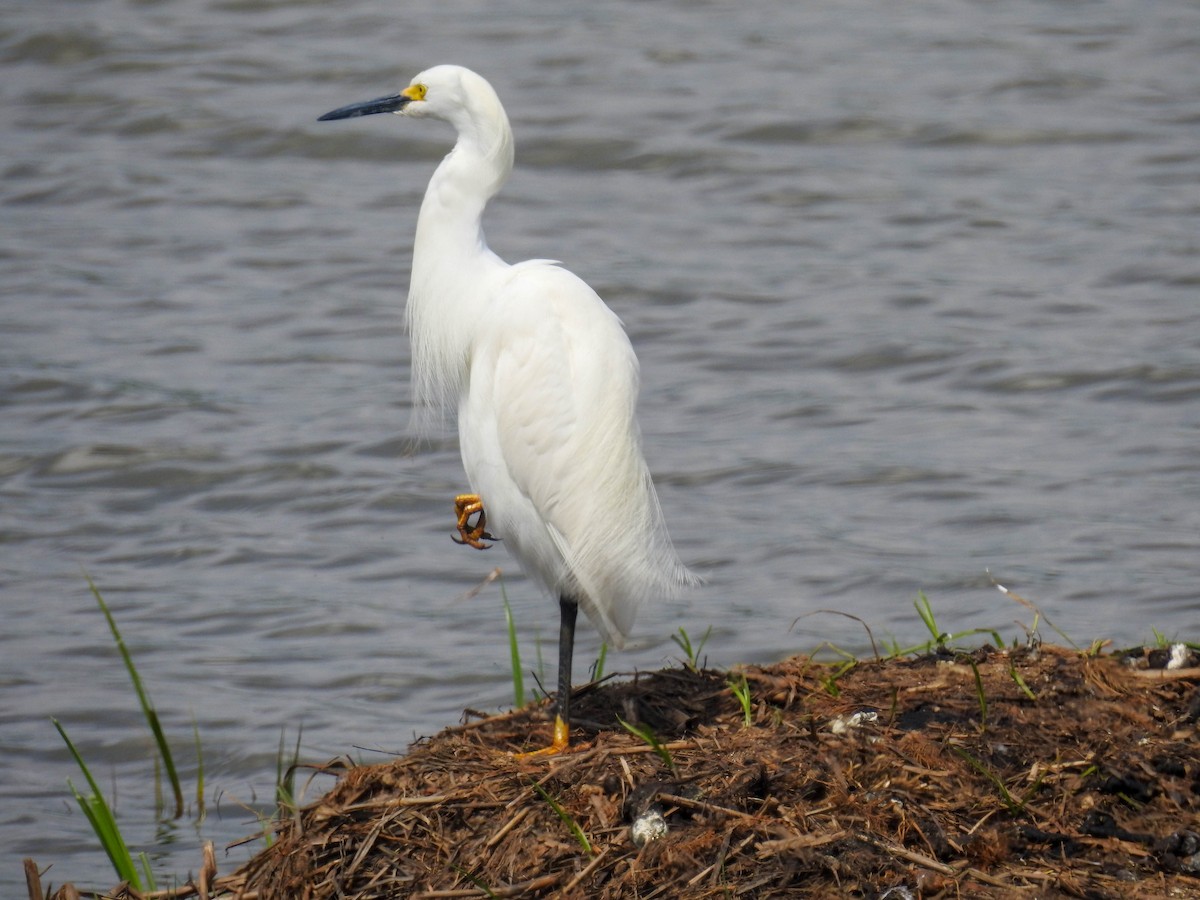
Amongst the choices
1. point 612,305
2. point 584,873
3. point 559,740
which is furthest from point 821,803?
point 612,305

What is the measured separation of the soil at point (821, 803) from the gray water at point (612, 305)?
734mm

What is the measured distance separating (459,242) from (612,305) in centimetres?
500

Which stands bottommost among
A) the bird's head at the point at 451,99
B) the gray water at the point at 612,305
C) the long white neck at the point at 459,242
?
the gray water at the point at 612,305

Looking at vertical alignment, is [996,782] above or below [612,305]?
above

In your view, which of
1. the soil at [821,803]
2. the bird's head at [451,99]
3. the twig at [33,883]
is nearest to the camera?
the soil at [821,803]

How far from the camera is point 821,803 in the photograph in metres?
3.12

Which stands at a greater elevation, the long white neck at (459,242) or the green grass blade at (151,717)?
the long white neck at (459,242)

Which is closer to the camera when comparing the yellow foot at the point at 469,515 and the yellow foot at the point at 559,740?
the yellow foot at the point at 559,740

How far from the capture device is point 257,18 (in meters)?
14.0

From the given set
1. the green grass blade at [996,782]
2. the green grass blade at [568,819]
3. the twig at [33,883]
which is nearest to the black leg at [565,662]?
the green grass blade at [568,819]

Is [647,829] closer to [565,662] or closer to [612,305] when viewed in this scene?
[565,662]

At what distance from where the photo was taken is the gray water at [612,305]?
6086 millimetres

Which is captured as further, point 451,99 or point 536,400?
point 451,99

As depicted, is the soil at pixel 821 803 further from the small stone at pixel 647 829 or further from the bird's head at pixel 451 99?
the bird's head at pixel 451 99
